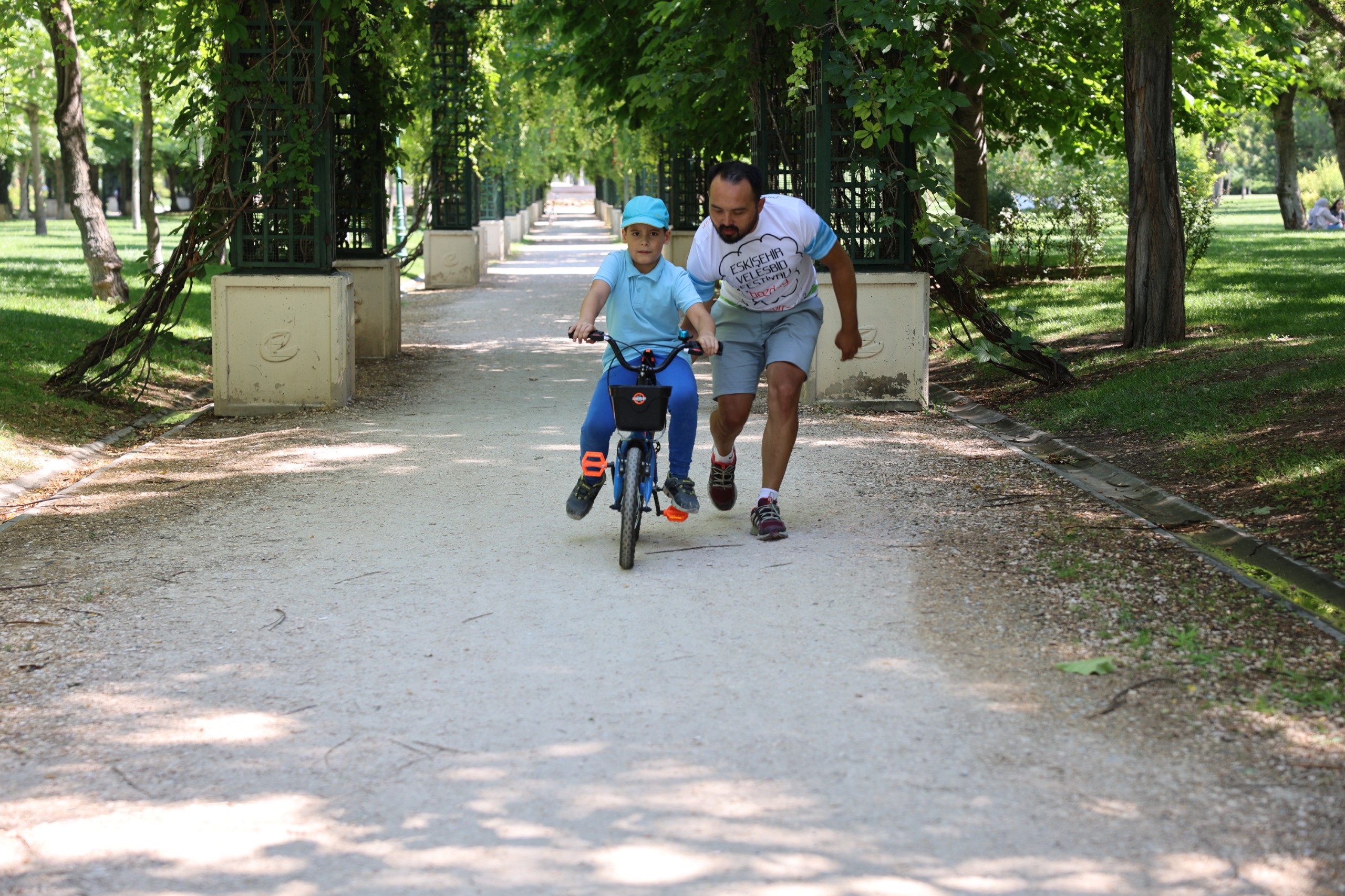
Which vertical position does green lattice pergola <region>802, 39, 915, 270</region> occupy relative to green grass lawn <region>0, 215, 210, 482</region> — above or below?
above

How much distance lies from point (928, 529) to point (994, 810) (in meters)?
3.38

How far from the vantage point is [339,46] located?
42.1 ft

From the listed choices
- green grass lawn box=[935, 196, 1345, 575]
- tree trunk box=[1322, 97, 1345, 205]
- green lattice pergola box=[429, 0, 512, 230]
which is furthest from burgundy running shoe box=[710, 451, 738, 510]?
tree trunk box=[1322, 97, 1345, 205]

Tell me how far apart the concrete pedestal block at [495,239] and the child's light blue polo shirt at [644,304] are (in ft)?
86.0

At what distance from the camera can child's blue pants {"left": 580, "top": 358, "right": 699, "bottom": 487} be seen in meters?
6.24

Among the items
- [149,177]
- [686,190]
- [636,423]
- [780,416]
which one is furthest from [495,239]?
[636,423]

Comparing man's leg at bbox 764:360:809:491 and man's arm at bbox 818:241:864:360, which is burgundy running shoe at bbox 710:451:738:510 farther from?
man's arm at bbox 818:241:864:360

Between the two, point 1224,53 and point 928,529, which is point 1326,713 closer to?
point 928,529

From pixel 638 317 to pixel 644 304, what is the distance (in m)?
0.06

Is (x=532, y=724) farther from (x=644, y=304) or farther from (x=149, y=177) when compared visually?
(x=149, y=177)

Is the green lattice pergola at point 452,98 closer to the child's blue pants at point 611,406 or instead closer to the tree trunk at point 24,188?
the child's blue pants at point 611,406

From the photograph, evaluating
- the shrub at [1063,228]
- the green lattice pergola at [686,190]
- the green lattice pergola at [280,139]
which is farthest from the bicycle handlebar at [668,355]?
the green lattice pergola at [686,190]

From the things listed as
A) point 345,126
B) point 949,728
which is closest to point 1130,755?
point 949,728

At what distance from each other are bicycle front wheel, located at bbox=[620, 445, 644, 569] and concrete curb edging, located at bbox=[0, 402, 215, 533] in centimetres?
330
